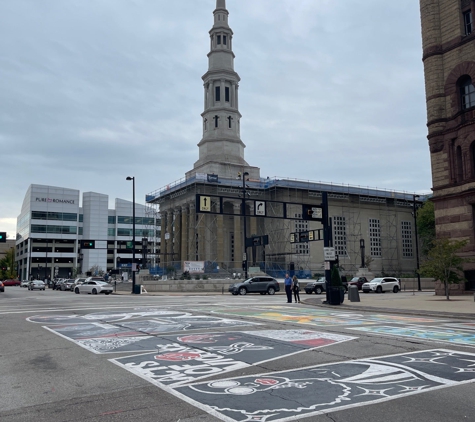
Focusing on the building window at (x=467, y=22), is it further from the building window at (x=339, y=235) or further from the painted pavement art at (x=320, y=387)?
the building window at (x=339, y=235)

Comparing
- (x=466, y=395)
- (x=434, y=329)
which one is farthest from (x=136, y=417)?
(x=434, y=329)

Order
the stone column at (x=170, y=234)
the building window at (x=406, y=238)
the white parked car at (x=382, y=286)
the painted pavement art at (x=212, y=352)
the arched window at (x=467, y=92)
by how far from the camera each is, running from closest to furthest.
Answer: the painted pavement art at (x=212, y=352) → the arched window at (x=467, y=92) → the white parked car at (x=382, y=286) → the stone column at (x=170, y=234) → the building window at (x=406, y=238)

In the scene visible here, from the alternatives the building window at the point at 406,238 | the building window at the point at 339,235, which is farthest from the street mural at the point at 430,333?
the building window at the point at 406,238

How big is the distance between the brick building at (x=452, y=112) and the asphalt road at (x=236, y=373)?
74.1 ft

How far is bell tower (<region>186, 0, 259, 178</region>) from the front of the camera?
77.1 meters

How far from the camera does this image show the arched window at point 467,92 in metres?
34.2

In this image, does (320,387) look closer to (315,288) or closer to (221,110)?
(315,288)

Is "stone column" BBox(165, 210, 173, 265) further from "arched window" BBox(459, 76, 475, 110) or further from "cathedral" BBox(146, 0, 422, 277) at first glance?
"arched window" BBox(459, 76, 475, 110)

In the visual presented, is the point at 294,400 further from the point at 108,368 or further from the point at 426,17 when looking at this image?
the point at 426,17

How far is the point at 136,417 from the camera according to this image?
553 cm

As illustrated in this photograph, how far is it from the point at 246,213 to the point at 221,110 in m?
19.7

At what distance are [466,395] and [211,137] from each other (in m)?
74.6

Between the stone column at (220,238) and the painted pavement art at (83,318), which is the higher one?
the stone column at (220,238)

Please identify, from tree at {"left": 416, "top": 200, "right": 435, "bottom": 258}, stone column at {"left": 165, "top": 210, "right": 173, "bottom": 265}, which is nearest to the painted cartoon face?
tree at {"left": 416, "top": 200, "right": 435, "bottom": 258}
